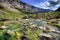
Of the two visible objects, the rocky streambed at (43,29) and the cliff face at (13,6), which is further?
the cliff face at (13,6)

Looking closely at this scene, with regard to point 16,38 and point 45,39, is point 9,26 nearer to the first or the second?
point 16,38

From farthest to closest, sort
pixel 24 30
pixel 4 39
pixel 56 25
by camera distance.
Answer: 1. pixel 56 25
2. pixel 24 30
3. pixel 4 39

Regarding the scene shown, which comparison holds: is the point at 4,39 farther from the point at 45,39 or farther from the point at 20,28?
the point at 45,39

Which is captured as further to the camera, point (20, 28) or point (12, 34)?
point (20, 28)

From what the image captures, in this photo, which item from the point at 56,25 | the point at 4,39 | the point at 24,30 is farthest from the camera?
the point at 56,25

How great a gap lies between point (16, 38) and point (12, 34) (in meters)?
0.53

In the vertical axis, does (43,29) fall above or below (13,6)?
above

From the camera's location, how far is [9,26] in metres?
21.8

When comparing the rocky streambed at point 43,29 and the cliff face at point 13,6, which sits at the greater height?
the rocky streambed at point 43,29

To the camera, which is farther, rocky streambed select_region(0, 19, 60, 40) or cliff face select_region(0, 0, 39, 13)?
cliff face select_region(0, 0, 39, 13)

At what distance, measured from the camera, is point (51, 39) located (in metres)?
20.7

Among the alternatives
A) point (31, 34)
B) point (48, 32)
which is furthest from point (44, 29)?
point (31, 34)

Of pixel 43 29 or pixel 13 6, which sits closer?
pixel 43 29

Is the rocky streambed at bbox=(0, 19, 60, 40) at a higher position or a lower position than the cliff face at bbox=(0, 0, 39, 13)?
higher
